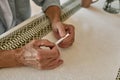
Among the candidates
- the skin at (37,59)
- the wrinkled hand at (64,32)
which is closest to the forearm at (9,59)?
the skin at (37,59)

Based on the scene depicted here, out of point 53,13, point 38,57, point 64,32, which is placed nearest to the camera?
point 38,57

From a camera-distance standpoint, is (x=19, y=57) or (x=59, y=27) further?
→ (x=59, y=27)

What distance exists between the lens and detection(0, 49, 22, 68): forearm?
0.62 meters

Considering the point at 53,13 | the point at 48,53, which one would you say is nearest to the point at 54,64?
the point at 48,53

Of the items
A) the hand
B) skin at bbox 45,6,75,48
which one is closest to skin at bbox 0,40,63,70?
the hand

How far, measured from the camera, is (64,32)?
30.6 inches

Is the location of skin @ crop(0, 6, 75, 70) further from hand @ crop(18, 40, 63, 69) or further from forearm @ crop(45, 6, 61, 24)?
forearm @ crop(45, 6, 61, 24)

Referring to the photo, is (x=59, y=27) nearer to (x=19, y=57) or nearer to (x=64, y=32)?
(x=64, y=32)

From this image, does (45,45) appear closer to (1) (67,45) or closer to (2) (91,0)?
(1) (67,45)

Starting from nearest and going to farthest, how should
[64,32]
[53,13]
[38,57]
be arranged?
1. [38,57]
2. [64,32]
3. [53,13]

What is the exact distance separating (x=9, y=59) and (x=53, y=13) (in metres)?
0.35

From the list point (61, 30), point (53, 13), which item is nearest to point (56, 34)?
point (61, 30)

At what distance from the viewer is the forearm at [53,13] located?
2.81 ft

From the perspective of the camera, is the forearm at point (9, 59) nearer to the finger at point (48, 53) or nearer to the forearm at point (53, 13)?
the finger at point (48, 53)
